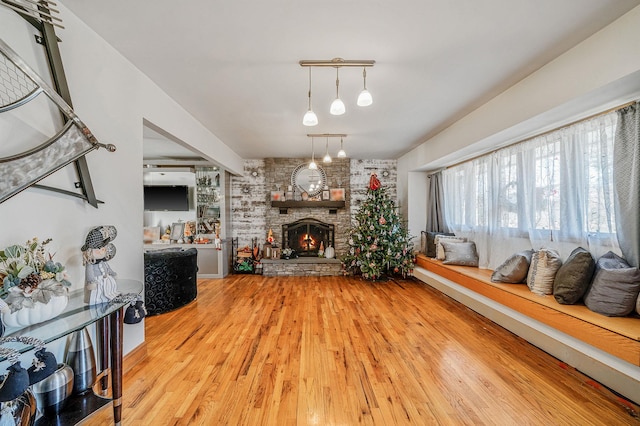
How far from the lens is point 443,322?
322cm

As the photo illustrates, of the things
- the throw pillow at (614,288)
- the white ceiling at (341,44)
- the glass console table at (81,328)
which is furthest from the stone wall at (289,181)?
the glass console table at (81,328)

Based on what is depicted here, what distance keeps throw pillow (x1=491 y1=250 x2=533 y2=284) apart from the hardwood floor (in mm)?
553

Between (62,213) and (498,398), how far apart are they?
308 cm

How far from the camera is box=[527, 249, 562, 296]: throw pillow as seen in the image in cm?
274

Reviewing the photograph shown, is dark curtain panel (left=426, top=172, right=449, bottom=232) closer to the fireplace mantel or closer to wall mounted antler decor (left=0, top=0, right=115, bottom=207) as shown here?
the fireplace mantel

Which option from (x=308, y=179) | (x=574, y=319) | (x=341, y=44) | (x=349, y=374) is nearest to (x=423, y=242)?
(x=308, y=179)

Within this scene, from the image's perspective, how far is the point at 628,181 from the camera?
2.26 m

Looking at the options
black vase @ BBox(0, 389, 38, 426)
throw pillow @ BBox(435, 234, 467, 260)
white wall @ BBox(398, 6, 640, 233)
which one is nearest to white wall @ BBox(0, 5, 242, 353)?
black vase @ BBox(0, 389, 38, 426)

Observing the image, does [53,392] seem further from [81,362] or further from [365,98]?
[365,98]

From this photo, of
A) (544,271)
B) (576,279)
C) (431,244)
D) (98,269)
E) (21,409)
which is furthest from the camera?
(431,244)

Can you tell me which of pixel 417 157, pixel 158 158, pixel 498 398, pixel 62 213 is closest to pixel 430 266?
pixel 417 157

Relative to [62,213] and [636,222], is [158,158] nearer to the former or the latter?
[62,213]

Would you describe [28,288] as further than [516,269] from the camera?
No

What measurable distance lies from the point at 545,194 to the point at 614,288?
1.30 m
